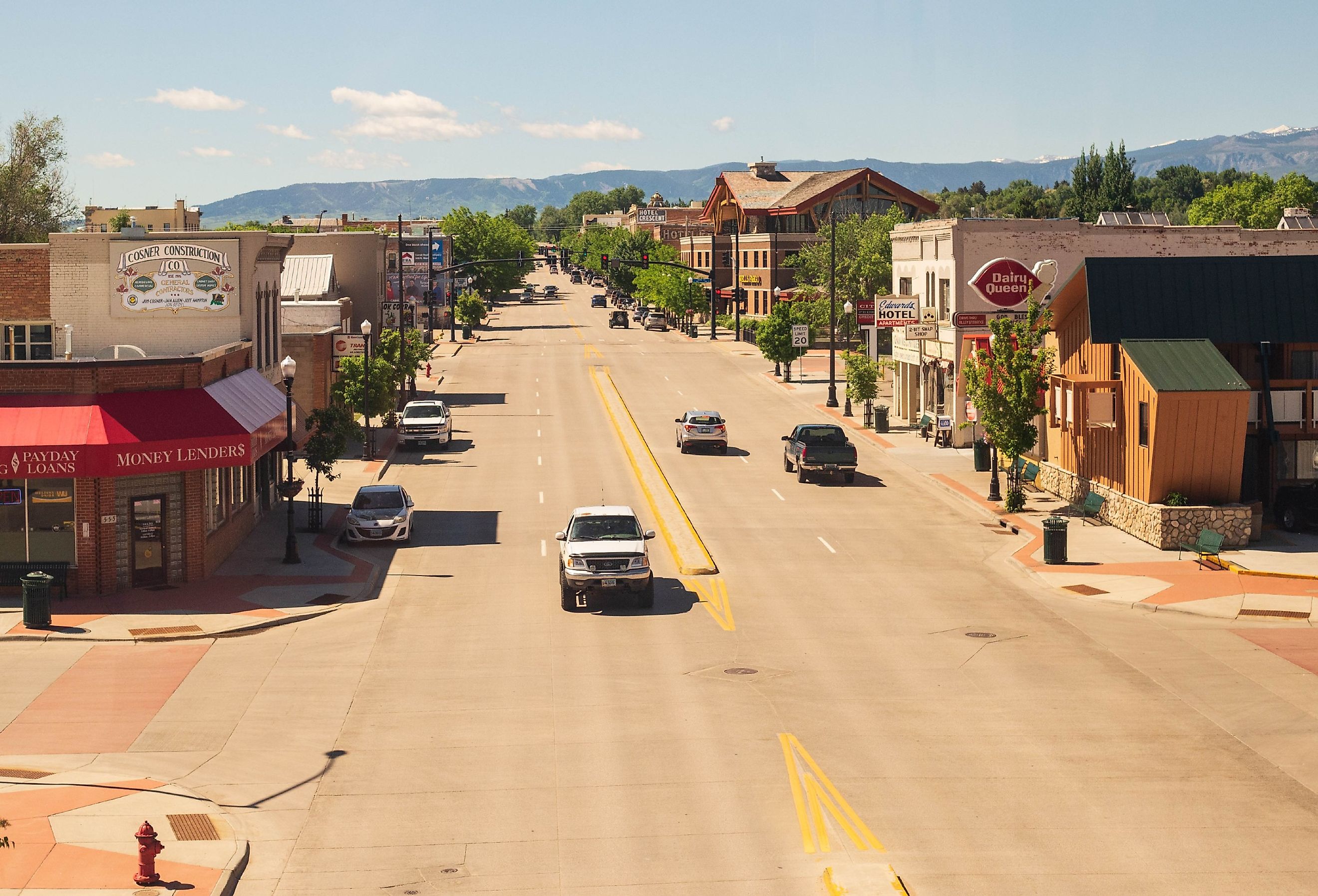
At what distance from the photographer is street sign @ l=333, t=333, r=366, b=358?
5881cm

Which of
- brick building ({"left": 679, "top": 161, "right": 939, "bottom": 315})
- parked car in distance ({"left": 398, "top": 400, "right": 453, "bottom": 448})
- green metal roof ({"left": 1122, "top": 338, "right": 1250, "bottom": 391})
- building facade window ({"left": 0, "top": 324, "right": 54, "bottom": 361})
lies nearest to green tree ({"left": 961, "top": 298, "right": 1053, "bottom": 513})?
green metal roof ({"left": 1122, "top": 338, "right": 1250, "bottom": 391})

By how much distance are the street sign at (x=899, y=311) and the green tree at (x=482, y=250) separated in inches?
3684

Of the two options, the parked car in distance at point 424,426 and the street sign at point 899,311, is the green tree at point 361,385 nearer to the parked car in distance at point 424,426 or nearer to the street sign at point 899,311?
the parked car in distance at point 424,426

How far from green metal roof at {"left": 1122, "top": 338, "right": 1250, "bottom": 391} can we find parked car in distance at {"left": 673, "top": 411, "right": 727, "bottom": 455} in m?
20.2

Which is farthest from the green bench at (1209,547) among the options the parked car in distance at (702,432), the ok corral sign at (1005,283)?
the parked car in distance at (702,432)

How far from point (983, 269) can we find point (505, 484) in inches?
720

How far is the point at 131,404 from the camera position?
32.4 meters

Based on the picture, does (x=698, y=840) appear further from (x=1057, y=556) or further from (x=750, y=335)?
(x=750, y=335)

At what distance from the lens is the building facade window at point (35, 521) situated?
3195cm

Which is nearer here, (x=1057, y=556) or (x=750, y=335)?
(x=1057, y=556)

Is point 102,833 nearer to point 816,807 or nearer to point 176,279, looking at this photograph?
point 816,807

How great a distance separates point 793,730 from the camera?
72.1 ft

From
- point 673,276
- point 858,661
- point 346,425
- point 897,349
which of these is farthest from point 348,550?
point 673,276

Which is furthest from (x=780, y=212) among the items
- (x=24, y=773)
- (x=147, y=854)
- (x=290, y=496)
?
(x=147, y=854)
